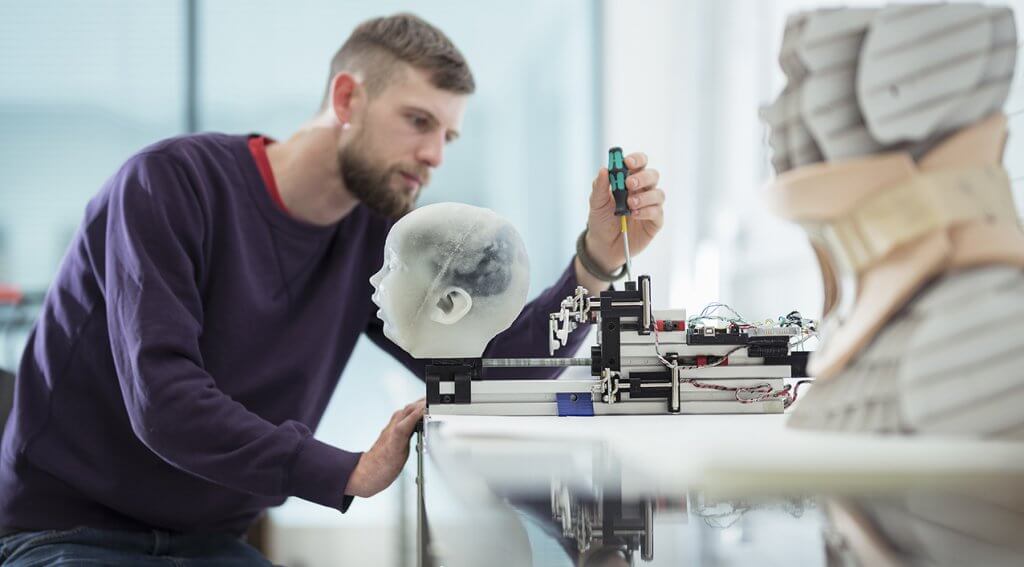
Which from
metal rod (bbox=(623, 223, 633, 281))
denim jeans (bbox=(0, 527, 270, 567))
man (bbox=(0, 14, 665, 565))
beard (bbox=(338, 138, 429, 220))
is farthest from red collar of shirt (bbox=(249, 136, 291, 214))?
metal rod (bbox=(623, 223, 633, 281))

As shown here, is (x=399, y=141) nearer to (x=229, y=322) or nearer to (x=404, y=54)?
(x=404, y=54)

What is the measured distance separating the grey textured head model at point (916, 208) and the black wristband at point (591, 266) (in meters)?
0.57

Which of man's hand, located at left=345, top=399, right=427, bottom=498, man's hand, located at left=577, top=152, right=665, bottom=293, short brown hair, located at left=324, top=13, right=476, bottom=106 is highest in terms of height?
short brown hair, located at left=324, top=13, right=476, bottom=106

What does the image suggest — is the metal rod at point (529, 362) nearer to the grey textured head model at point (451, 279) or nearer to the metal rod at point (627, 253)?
the grey textured head model at point (451, 279)

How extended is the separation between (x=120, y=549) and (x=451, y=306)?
2.42 ft

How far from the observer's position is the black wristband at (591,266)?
1.16 m

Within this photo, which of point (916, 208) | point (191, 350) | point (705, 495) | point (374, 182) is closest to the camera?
point (705, 495)

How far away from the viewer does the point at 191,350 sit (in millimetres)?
1151

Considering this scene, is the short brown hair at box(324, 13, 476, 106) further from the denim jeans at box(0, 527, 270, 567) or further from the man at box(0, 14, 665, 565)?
the denim jeans at box(0, 527, 270, 567)

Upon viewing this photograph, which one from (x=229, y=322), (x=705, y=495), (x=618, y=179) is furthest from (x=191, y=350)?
(x=705, y=495)

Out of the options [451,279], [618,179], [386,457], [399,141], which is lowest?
[386,457]

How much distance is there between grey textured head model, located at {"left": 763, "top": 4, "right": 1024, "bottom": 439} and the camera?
498 millimetres

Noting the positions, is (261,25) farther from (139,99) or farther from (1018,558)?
(1018,558)

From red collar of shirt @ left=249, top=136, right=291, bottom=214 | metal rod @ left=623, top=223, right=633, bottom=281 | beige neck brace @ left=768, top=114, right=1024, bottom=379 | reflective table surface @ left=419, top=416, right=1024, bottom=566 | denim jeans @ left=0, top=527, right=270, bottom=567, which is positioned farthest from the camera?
red collar of shirt @ left=249, top=136, right=291, bottom=214
